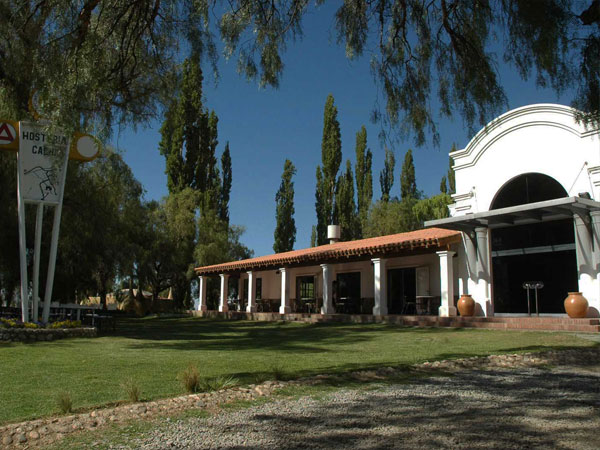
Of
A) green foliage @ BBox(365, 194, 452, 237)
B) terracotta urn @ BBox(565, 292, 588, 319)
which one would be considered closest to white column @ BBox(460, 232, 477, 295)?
terracotta urn @ BBox(565, 292, 588, 319)

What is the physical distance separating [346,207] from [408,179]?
6758mm

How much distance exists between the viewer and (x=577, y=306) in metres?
12.3

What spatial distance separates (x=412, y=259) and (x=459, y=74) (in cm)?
1233

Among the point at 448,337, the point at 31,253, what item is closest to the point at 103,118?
the point at 448,337

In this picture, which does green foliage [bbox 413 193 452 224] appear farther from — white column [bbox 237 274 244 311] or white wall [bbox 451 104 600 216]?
white wall [bbox 451 104 600 216]

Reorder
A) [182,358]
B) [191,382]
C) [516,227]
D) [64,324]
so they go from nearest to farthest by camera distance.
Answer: [191,382] < [182,358] < [64,324] < [516,227]

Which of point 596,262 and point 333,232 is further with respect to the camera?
point 333,232

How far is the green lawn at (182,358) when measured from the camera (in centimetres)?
548

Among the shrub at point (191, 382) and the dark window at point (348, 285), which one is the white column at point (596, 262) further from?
the shrub at point (191, 382)

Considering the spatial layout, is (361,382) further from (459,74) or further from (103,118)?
(103,118)

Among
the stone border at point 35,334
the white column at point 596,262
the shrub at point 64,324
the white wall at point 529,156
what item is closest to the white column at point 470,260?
the white wall at point 529,156

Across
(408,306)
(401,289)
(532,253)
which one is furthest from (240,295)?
(532,253)

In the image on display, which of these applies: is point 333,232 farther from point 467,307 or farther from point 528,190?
point 528,190

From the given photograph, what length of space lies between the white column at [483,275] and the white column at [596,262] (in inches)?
112
